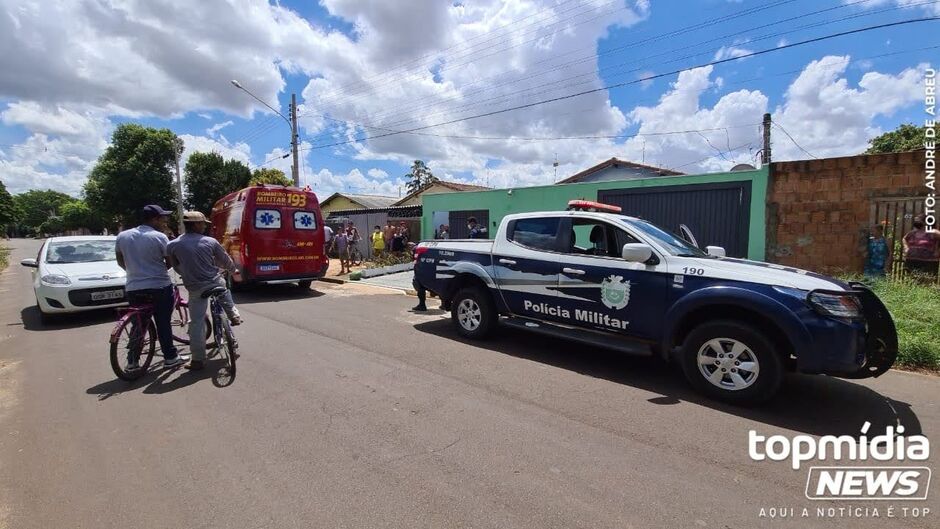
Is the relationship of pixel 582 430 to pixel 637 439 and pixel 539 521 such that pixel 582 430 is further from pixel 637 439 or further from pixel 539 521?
pixel 539 521

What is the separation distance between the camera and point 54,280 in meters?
7.10

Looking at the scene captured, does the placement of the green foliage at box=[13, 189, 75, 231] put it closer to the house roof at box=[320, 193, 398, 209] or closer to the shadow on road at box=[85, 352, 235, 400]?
the house roof at box=[320, 193, 398, 209]

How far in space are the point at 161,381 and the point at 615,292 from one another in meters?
4.82

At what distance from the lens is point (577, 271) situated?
5148 millimetres

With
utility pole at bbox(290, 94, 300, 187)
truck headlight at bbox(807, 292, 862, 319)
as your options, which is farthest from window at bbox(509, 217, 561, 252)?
utility pole at bbox(290, 94, 300, 187)

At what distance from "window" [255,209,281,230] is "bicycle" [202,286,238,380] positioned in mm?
5484

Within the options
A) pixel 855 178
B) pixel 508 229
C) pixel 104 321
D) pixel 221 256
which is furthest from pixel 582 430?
pixel 855 178

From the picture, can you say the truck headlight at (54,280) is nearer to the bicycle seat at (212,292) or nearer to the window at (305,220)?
the bicycle seat at (212,292)

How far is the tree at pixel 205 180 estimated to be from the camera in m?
37.0

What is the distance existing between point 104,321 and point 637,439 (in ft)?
27.4

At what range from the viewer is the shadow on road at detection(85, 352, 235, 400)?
4395mm

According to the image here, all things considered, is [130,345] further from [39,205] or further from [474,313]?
[39,205]

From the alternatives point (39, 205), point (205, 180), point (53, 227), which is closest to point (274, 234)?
point (205, 180)

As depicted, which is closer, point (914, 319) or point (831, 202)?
point (914, 319)
